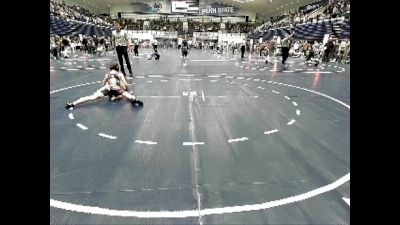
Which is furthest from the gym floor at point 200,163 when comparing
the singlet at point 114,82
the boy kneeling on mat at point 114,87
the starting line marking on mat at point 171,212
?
the singlet at point 114,82

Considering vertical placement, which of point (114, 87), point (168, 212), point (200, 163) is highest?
point (114, 87)

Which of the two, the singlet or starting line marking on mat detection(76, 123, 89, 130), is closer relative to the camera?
starting line marking on mat detection(76, 123, 89, 130)

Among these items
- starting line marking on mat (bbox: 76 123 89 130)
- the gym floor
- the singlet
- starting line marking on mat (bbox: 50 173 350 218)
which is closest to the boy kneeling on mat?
the singlet

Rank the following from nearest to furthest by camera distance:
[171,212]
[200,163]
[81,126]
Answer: [171,212] < [200,163] < [81,126]

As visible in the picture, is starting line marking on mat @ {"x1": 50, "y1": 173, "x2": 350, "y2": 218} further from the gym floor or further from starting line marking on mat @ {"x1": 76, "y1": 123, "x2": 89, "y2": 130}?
starting line marking on mat @ {"x1": 76, "y1": 123, "x2": 89, "y2": 130}

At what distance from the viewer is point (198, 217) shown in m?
2.71

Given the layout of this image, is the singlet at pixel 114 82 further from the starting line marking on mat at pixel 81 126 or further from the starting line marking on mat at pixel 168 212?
the starting line marking on mat at pixel 168 212

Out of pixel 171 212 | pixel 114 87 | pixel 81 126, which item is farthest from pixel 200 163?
pixel 114 87

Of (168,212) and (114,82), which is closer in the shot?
(168,212)

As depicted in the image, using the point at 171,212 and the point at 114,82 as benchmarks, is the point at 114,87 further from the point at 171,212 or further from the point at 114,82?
the point at 171,212
